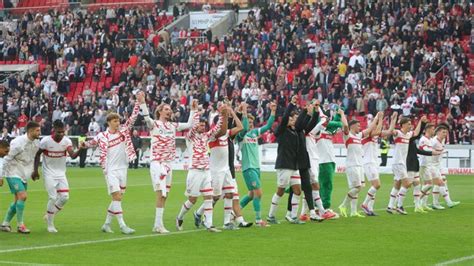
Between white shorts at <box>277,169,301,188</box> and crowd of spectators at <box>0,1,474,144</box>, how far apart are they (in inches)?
901

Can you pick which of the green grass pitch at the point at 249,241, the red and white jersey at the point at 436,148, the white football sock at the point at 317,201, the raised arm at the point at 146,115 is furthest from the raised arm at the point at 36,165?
the red and white jersey at the point at 436,148

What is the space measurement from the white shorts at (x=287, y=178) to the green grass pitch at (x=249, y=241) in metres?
0.96

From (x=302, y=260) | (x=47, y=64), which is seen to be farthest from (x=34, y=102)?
(x=302, y=260)

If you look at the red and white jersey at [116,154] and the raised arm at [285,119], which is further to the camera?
the raised arm at [285,119]

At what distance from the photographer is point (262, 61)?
52.1m

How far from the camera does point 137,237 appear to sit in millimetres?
18469

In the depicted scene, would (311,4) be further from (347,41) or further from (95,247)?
(95,247)

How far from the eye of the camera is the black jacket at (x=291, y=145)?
69.0 feet

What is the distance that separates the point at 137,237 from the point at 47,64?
42.7m

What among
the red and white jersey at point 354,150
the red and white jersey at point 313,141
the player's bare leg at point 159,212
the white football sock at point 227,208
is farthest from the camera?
the red and white jersey at point 354,150

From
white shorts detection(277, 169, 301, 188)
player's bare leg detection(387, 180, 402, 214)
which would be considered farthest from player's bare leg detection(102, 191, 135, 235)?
player's bare leg detection(387, 180, 402, 214)

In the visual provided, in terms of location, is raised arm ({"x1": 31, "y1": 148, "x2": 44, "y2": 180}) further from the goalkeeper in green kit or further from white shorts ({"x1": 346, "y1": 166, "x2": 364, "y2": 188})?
white shorts ({"x1": 346, "y1": 166, "x2": 364, "y2": 188})

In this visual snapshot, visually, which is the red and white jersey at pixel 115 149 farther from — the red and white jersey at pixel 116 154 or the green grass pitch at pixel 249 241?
the green grass pitch at pixel 249 241

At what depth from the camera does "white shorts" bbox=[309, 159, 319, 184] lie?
71.4 ft
